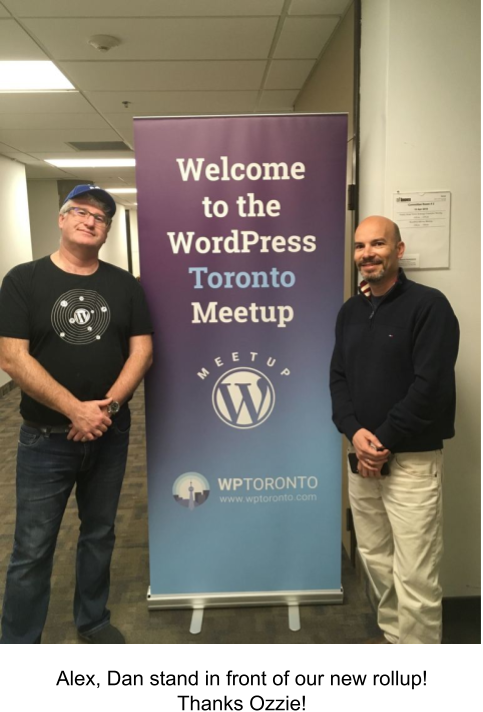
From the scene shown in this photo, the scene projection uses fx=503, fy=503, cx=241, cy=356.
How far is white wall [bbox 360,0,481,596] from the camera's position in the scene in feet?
5.74

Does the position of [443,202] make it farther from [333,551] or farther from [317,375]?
[333,551]

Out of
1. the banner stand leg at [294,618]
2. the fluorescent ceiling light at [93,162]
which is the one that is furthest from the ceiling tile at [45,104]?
the banner stand leg at [294,618]

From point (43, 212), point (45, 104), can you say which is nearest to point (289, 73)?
point (45, 104)

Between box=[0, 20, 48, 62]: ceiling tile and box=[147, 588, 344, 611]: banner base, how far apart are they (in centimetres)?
285

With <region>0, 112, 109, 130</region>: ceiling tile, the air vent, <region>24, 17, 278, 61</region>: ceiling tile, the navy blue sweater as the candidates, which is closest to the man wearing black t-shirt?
the navy blue sweater

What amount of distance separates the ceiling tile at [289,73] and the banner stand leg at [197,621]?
10.1ft

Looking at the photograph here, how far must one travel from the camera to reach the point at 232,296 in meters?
1.91

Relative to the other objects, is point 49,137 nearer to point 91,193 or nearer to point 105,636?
point 91,193

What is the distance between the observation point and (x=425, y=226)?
6.03 feet

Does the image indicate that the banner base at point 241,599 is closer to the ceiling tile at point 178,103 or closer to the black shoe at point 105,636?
the black shoe at point 105,636

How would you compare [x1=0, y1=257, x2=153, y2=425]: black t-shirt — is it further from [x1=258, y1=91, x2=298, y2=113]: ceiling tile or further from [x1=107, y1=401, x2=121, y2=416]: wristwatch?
[x1=258, y1=91, x2=298, y2=113]: ceiling tile

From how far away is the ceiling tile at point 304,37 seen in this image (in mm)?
2537

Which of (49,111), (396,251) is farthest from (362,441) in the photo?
(49,111)

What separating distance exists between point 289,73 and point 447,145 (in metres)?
1.97
